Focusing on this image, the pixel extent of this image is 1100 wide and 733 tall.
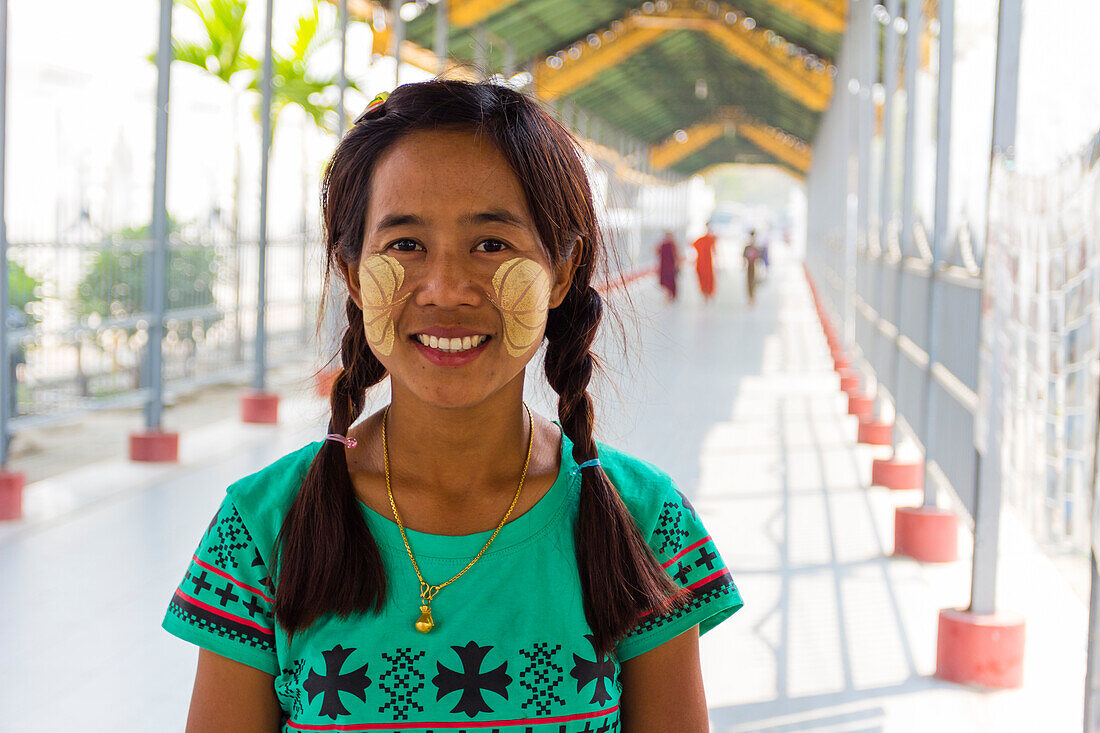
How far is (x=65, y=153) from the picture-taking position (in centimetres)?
743

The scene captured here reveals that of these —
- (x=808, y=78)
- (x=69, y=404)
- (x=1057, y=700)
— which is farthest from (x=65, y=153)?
(x=808, y=78)

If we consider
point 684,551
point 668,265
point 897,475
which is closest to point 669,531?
point 684,551

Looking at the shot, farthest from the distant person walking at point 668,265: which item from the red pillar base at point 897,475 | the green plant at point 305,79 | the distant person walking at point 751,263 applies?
the red pillar base at point 897,475

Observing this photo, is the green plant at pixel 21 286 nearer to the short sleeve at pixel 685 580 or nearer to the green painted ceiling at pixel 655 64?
the green painted ceiling at pixel 655 64

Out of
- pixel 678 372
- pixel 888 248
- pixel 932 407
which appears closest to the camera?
pixel 932 407

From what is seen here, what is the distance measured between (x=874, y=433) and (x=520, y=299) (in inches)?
294

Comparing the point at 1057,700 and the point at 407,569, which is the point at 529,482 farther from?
the point at 1057,700

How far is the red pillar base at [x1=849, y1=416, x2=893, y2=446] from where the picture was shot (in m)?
8.51

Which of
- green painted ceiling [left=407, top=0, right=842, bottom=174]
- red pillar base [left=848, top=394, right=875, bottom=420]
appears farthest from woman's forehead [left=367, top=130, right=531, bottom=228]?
red pillar base [left=848, top=394, right=875, bottom=420]

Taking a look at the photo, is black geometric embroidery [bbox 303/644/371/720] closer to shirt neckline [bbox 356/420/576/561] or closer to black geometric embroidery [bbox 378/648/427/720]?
black geometric embroidery [bbox 378/648/427/720]

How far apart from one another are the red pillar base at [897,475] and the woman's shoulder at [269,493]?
597cm

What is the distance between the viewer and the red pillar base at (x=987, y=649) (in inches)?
155

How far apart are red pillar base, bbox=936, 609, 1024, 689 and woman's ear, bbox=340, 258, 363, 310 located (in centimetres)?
299

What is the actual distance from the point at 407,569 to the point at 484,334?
28 cm
